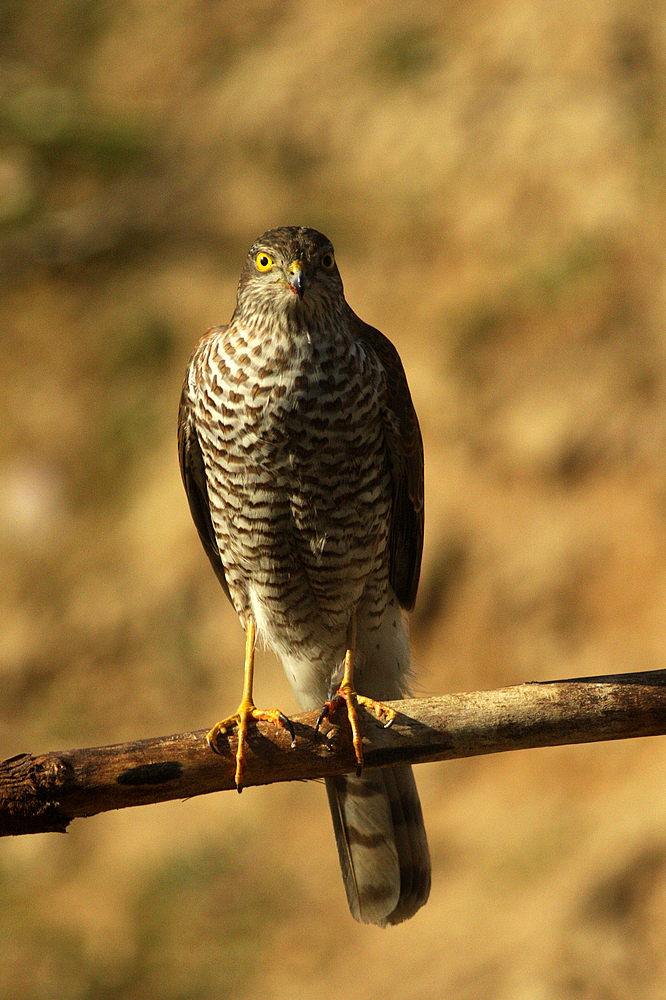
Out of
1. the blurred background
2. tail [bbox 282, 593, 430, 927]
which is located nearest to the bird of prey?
tail [bbox 282, 593, 430, 927]

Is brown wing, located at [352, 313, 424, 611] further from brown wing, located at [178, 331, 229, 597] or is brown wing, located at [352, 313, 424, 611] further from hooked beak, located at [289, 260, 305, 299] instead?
brown wing, located at [178, 331, 229, 597]

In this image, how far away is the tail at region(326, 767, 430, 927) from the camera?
3377 millimetres

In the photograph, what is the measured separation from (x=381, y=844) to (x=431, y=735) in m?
0.80

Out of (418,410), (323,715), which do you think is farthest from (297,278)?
(418,410)

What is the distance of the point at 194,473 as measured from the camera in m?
3.53

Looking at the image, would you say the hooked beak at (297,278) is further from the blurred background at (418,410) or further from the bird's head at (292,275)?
the blurred background at (418,410)

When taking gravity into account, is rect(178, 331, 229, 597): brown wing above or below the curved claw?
above

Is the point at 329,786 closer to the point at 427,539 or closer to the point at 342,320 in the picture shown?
the point at 342,320

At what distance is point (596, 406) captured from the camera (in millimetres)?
7098

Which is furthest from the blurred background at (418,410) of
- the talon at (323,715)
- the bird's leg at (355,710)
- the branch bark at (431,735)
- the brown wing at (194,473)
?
the talon at (323,715)

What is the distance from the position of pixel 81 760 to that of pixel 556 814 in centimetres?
439

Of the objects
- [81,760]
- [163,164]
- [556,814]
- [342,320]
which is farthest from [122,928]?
[163,164]

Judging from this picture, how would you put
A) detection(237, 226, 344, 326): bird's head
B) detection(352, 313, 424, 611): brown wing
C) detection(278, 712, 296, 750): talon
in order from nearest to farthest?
detection(278, 712, 296, 750): talon < detection(237, 226, 344, 326): bird's head < detection(352, 313, 424, 611): brown wing

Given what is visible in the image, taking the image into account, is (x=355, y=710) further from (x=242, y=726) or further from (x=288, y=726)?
(x=242, y=726)
